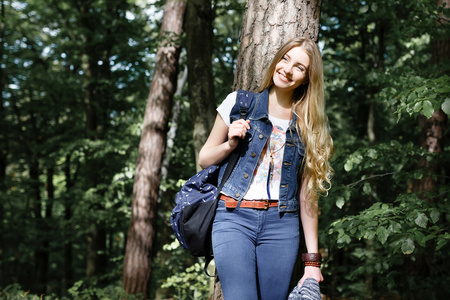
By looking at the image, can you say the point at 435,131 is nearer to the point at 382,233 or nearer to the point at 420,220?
the point at 420,220

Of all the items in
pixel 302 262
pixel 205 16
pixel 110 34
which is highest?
pixel 110 34

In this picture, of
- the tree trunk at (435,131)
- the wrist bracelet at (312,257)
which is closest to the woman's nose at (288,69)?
the wrist bracelet at (312,257)

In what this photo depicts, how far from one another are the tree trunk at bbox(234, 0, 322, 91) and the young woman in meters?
0.27

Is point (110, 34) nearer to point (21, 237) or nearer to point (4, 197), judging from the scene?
point (4, 197)

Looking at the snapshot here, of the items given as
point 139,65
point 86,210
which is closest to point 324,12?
point 139,65

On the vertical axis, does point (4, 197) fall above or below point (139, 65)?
below

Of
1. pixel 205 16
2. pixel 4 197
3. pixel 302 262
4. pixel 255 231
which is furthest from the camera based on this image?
pixel 4 197

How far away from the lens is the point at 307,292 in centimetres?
225

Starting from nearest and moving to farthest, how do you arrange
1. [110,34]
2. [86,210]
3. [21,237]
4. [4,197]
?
[86,210], [110,34], [4,197], [21,237]

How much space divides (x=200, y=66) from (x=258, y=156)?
3.24 metres

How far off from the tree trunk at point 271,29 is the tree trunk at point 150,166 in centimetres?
489

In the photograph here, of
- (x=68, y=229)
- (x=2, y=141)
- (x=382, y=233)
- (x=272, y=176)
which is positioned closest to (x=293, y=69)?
(x=272, y=176)

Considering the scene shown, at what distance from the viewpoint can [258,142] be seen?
91.6 inches

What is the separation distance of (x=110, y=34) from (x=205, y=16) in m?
7.49
